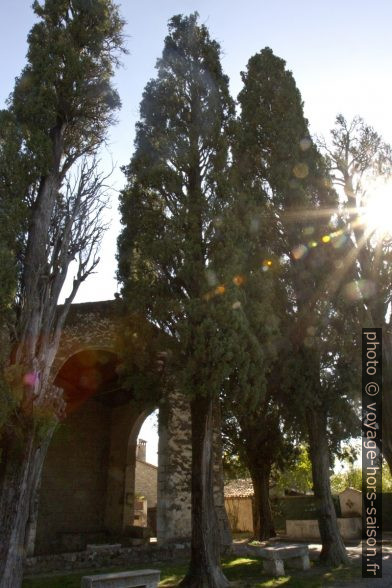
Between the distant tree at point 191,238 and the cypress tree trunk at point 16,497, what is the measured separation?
8.47ft

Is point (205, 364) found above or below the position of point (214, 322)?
below

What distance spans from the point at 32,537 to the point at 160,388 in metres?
4.12

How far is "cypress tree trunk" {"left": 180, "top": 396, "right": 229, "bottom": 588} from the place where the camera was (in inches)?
312

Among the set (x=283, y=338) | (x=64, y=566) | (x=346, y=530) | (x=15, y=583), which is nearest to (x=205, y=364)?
(x=283, y=338)

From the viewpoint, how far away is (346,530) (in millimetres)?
17672

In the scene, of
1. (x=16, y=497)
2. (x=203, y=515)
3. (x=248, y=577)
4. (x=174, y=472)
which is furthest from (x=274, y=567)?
(x=16, y=497)

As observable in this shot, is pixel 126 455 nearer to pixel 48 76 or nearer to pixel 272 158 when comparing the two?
pixel 272 158

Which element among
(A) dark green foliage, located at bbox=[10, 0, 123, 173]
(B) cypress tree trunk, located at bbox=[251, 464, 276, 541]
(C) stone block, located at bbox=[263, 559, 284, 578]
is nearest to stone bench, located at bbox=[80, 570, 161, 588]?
(C) stone block, located at bbox=[263, 559, 284, 578]

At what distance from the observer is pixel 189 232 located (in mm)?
9359

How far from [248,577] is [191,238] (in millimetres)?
6235

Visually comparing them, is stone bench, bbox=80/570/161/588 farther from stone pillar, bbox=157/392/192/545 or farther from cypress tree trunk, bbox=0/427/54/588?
stone pillar, bbox=157/392/192/545

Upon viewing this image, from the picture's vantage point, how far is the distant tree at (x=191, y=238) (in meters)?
8.36

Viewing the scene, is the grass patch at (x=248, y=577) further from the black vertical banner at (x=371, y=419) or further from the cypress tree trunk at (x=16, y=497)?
the cypress tree trunk at (x=16, y=497)

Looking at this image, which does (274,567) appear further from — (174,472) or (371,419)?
(371,419)
